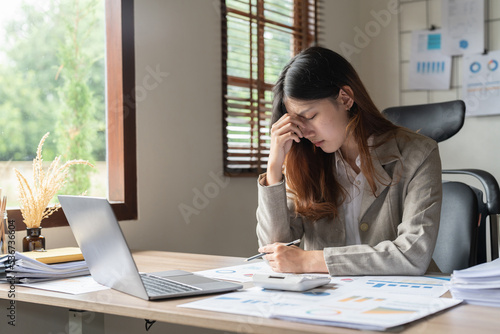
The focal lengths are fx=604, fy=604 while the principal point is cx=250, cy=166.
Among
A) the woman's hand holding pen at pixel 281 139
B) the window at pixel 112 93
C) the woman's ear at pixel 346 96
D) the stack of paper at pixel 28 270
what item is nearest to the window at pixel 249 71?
the window at pixel 112 93

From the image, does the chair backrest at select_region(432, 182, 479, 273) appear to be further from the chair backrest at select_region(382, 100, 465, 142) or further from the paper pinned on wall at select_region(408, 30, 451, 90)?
the paper pinned on wall at select_region(408, 30, 451, 90)

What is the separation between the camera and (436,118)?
194 cm

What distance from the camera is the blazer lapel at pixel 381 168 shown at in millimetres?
1676

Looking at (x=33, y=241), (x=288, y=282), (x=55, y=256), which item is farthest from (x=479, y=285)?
(x=33, y=241)

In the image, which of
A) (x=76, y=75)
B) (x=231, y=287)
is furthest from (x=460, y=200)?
(x=76, y=75)

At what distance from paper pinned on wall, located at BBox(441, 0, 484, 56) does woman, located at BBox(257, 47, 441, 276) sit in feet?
6.33

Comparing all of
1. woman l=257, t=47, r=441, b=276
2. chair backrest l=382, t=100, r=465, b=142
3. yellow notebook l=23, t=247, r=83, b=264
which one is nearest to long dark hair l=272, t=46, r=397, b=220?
woman l=257, t=47, r=441, b=276

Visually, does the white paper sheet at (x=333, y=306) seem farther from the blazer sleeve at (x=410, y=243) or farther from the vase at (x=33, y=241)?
the vase at (x=33, y=241)

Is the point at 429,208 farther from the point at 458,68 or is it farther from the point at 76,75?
the point at 458,68

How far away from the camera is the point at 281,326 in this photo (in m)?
0.91

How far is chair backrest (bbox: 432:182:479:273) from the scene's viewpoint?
1.82 m

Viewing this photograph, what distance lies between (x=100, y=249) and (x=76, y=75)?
119 cm

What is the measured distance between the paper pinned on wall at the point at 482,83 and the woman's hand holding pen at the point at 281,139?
6.52ft

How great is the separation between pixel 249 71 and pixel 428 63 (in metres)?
1.27
